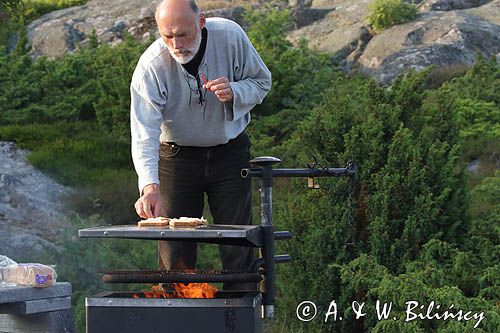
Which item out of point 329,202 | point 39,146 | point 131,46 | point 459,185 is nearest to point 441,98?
point 459,185

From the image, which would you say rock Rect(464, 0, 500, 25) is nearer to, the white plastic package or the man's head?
the white plastic package

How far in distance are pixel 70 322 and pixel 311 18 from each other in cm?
1219

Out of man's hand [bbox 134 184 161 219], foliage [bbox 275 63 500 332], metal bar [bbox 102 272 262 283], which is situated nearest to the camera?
metal bar [bbox 102 272 262 283]

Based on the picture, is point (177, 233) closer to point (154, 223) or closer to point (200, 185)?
point (154, 223)

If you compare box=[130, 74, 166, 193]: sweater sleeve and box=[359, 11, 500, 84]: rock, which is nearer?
box=[130, 74, 166, 193]: sweater sleeve

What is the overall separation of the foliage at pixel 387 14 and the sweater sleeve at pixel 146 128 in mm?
11305

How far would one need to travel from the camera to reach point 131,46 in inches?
539

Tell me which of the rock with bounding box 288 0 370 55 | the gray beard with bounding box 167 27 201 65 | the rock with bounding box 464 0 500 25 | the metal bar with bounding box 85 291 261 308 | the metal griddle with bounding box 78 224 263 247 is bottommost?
the rock with bounding box 288 0 370 55

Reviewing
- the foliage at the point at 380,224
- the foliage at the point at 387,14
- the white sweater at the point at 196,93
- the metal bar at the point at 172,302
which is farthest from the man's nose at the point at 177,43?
the foliage at the point at 387,14

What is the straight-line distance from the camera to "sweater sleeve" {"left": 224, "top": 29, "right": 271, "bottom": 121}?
15.2 ft

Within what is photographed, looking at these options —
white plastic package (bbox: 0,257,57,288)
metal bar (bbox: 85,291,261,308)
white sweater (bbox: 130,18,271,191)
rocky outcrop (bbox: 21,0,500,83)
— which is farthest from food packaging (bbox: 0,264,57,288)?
rocky outcrop (bbox: 21,0,500,83)

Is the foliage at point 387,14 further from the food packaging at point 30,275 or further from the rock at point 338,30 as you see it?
the food packaging at point 30,275

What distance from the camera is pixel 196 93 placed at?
15.3 ft

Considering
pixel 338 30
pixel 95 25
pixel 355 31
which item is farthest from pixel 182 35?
pixel 95 25
